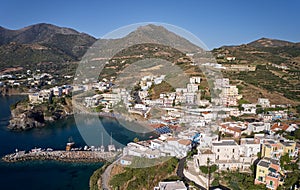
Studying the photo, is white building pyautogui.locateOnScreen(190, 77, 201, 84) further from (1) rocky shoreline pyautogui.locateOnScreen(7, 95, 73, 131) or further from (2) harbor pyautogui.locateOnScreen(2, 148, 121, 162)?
(2) harbor pyautogui.locateOnScreen(2, 148, 121, 162)

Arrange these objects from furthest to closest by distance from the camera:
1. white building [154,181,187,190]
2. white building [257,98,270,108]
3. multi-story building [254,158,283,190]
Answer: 1. white building [257,98,270,108]
2. multi-story building [254,158,283,190]
3. white building [154,181,187,190]

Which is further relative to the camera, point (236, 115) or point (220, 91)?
point (220, 91)

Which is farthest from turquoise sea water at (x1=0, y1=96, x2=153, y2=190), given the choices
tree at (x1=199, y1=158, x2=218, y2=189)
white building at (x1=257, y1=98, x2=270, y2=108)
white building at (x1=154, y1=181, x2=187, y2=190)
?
white building at (x1=257, y1=98, x2=270, y2=108)

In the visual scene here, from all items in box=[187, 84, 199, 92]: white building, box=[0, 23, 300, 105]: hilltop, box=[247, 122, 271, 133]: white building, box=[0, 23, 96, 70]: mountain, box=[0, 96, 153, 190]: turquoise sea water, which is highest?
box=[0, 23, 96, 70]: mountain

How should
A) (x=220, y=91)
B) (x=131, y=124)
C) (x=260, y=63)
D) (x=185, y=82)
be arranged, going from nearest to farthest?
(x=131, y=124) < (x=220, y=91) < (x=185, y=82) < (x=260, y=63)

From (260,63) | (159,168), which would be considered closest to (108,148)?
(159,168)

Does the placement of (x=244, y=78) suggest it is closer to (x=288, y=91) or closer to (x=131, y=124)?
(x=288, y=91)
